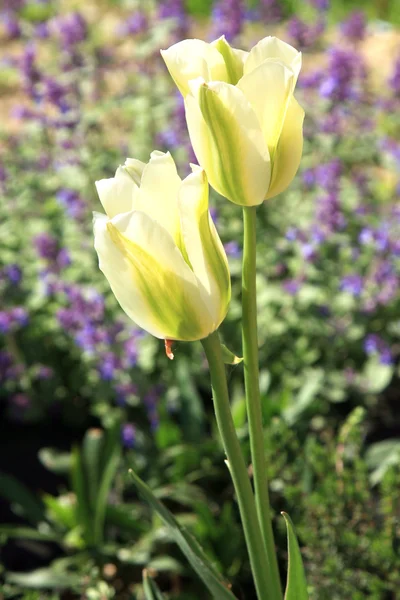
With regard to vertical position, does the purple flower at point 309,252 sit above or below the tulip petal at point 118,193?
below

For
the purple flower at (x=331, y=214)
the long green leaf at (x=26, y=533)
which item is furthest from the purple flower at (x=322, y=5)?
the long green leaf at (x=26, y=533)

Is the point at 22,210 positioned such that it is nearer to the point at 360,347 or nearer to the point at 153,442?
the point at 153,442

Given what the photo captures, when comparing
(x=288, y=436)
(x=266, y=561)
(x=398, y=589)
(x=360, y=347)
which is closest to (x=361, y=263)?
(x=360, y=347)

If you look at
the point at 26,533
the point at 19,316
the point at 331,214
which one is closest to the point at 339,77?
the point at 331,214

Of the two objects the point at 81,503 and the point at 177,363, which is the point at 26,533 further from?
the point at 177,363

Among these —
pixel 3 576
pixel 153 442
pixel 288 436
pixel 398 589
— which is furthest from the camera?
pixel 153 442

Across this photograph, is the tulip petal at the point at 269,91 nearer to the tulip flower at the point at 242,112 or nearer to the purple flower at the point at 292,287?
the tulip flower at the point at 242,112

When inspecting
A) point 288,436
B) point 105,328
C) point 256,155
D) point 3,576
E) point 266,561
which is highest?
point 256,155
